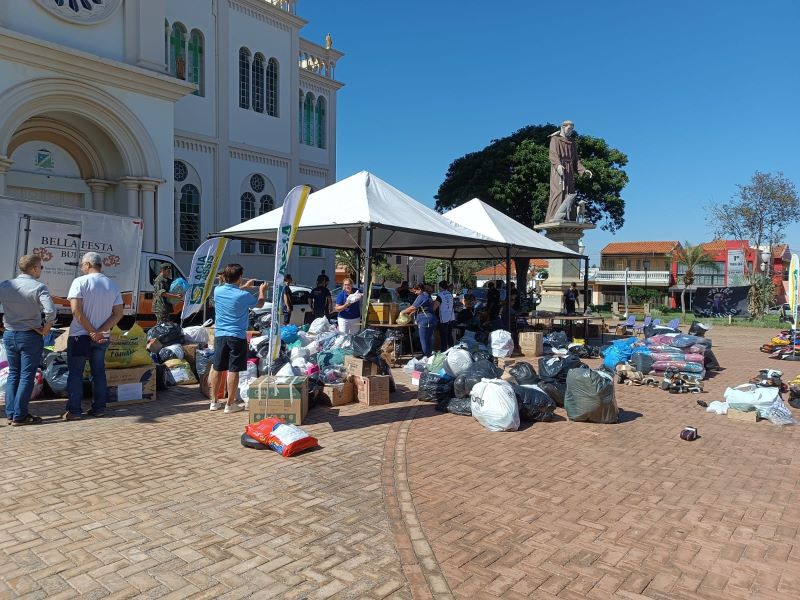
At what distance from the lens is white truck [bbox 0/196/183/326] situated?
9.08 metres

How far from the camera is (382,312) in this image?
11.3 m

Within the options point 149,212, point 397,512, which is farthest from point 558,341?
point 149,212

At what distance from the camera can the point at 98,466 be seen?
4957 millimetres

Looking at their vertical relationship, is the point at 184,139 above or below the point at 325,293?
above

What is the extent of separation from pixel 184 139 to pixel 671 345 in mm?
18539

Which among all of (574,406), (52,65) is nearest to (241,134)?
(52,65)

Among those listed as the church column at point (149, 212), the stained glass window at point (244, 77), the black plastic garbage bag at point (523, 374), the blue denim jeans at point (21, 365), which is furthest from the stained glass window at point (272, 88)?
the blue denim jeans at point (21, 365)

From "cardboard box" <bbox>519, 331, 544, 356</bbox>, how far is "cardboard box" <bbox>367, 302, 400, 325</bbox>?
A: 3.13 metres

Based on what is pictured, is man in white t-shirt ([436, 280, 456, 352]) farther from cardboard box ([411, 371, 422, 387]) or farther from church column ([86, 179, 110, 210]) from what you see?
church column ([86, 179, 110, 210])

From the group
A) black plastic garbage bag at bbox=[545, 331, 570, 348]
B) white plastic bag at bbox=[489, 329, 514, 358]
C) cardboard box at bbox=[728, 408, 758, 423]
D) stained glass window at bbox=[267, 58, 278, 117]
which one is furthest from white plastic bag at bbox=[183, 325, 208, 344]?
stained glass window at bbox=[267, 58, 278, 117]

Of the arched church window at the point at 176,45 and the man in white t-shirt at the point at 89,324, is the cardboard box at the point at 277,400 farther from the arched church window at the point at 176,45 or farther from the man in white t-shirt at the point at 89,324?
the arched church window at the point at 176,45

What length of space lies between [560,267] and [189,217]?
13994 mm

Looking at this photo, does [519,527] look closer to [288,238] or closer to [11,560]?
[11,560]

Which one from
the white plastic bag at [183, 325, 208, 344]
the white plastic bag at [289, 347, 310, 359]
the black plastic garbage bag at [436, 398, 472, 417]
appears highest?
the white plastic bag at [183, 325, 208, 344]
